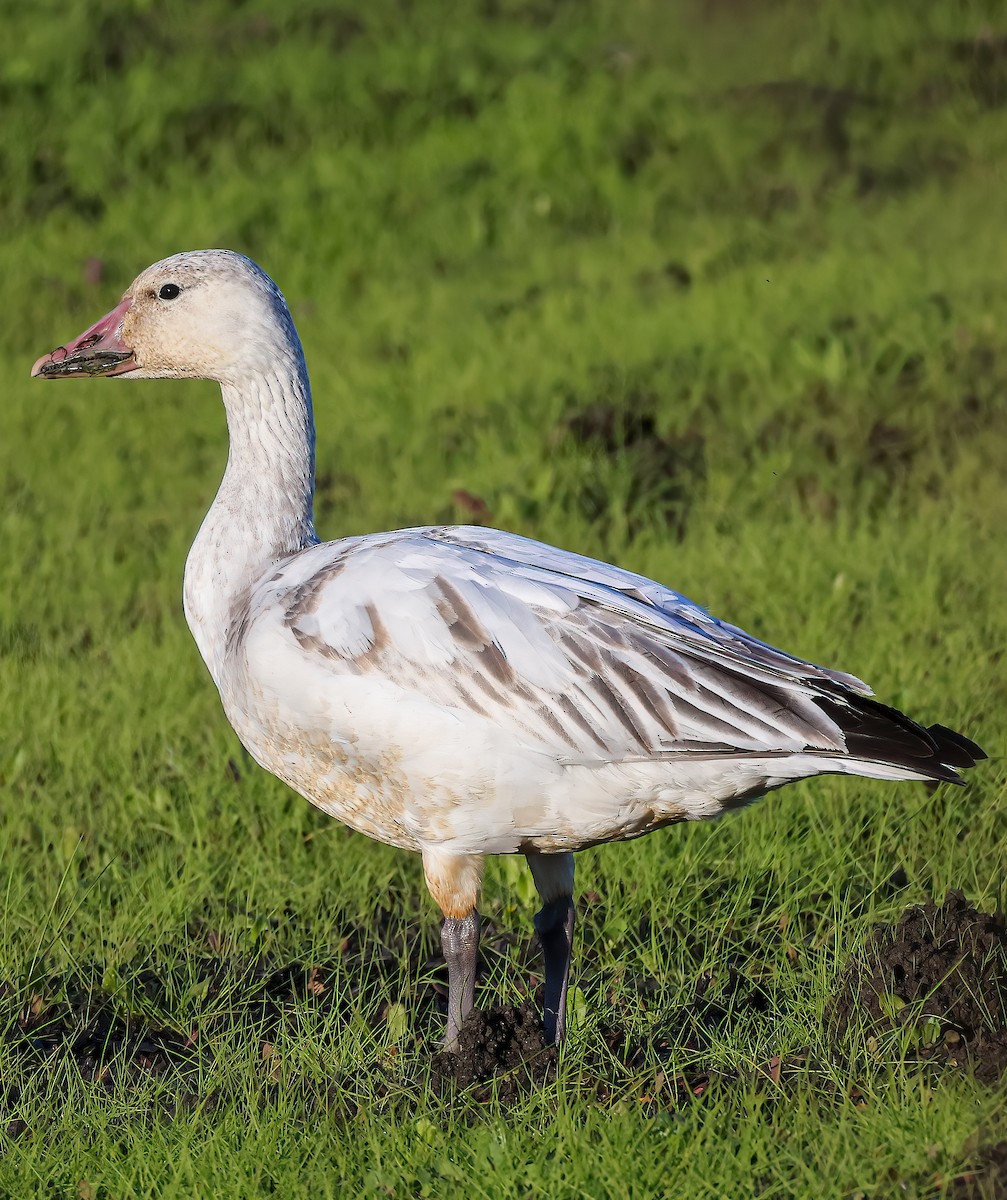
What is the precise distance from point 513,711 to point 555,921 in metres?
0.64

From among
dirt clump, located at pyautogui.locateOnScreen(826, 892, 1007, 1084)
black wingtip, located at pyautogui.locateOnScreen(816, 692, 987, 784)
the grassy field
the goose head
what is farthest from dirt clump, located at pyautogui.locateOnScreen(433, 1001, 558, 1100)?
the goose head

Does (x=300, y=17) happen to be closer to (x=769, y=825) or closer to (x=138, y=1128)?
(x=769, y=825)

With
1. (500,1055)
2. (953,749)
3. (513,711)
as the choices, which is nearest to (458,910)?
(500,1055)

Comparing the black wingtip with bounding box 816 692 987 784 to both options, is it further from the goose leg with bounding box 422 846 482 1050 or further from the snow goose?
the goose leg with bounding box 422 846 482 1050

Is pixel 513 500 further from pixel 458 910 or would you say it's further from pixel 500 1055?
pixel 500 1055

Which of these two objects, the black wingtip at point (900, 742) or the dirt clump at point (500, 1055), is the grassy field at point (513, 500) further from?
the black wingtip at point (900, 742)

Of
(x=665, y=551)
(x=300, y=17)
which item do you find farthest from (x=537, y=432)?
(x=300, y=17)

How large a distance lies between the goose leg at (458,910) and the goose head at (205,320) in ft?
4.45

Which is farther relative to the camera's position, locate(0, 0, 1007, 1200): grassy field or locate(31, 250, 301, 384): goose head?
locate(31, 250, 301, 384): goose head

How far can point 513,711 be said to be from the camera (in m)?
3.71

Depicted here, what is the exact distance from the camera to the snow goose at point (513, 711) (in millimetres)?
3658

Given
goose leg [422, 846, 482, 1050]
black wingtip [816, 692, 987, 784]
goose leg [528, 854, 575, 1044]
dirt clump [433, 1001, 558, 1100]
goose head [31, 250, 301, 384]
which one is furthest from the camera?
goose head [31, 250, 301, 384]

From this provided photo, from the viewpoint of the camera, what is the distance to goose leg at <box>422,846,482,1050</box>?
392cm

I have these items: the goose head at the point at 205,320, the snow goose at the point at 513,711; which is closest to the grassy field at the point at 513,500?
the snow goose at the point at 513,711
